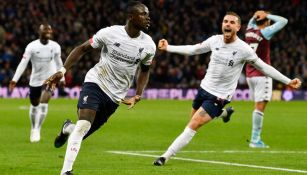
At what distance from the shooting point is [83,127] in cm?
1170

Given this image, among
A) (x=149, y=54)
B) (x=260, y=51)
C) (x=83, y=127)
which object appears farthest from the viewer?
(x=260, y=51)

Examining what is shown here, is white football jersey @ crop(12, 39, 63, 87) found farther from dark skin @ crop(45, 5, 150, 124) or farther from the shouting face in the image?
dark skin @ crop(45, 5, 150, 124)

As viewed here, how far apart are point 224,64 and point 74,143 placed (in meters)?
4.24

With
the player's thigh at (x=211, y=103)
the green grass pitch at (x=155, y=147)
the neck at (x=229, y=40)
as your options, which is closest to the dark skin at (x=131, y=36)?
the green grass pitch at (x=155, y=147)

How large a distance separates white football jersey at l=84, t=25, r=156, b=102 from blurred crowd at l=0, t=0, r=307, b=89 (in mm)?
27888

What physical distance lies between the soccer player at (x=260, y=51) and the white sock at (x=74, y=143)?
707 centimetres

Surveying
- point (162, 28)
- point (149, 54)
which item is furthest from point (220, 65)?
point (162, 28)

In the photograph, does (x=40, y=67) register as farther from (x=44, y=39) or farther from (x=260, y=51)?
(x=260, y=51)

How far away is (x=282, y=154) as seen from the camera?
1622 cm

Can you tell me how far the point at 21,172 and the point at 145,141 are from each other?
6986mm

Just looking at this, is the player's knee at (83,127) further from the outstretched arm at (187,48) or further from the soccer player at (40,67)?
the soccer player at (40,67)

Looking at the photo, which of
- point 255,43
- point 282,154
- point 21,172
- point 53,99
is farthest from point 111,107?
point 53,99

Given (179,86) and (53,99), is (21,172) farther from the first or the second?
(179,86)

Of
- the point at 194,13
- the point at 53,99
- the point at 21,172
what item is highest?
the point at 21,172
